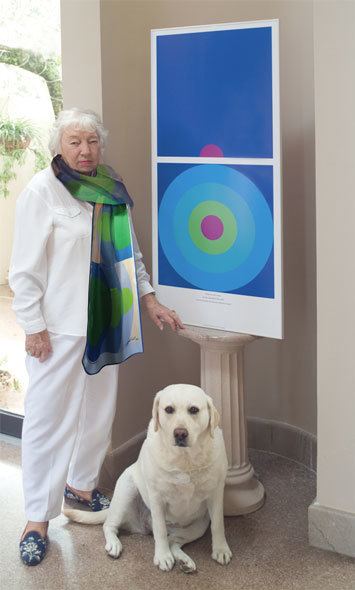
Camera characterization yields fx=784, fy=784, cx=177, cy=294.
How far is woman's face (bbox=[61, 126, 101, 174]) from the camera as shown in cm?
268

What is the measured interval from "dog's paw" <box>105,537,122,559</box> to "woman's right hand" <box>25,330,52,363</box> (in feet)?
2.18

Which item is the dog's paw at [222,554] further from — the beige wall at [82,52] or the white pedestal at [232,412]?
the beige wall at [82,52]

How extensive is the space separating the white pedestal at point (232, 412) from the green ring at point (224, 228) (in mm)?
307

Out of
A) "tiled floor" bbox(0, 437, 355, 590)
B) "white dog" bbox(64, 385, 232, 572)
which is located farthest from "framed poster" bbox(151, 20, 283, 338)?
"tiled floor" bbox(0, 437, 355, 590)

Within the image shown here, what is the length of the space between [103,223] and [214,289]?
46 centimetres

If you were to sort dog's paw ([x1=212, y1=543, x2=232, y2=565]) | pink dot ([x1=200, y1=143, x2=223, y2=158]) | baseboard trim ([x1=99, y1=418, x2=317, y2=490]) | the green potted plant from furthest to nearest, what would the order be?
the green potted plant < baseboard trim ([x1=99, y1=418, x2=317, y2=490]) < pink dot ([x1=200, y1=143, x2=223, y2=158]) < dog's paw ([x1=212, y1=543, x2=232, y2=565])

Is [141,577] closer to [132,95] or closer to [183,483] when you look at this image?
[183,483]

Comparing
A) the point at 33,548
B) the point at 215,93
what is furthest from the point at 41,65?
the point at 33,548

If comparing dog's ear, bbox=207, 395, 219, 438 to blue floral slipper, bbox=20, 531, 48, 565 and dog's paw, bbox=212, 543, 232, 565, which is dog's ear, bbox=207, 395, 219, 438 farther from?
blue floral slipper, bbox=20, 531, 48, 565

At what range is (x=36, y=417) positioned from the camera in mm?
2699

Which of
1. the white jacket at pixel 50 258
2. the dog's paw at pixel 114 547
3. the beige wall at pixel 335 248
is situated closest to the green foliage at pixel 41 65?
the white jacket at pixel 50 258

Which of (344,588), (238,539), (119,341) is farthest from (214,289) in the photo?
(344,588)

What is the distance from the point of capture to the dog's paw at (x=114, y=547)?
263 centimetres

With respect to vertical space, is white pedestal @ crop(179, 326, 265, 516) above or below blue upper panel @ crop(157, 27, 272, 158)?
below
